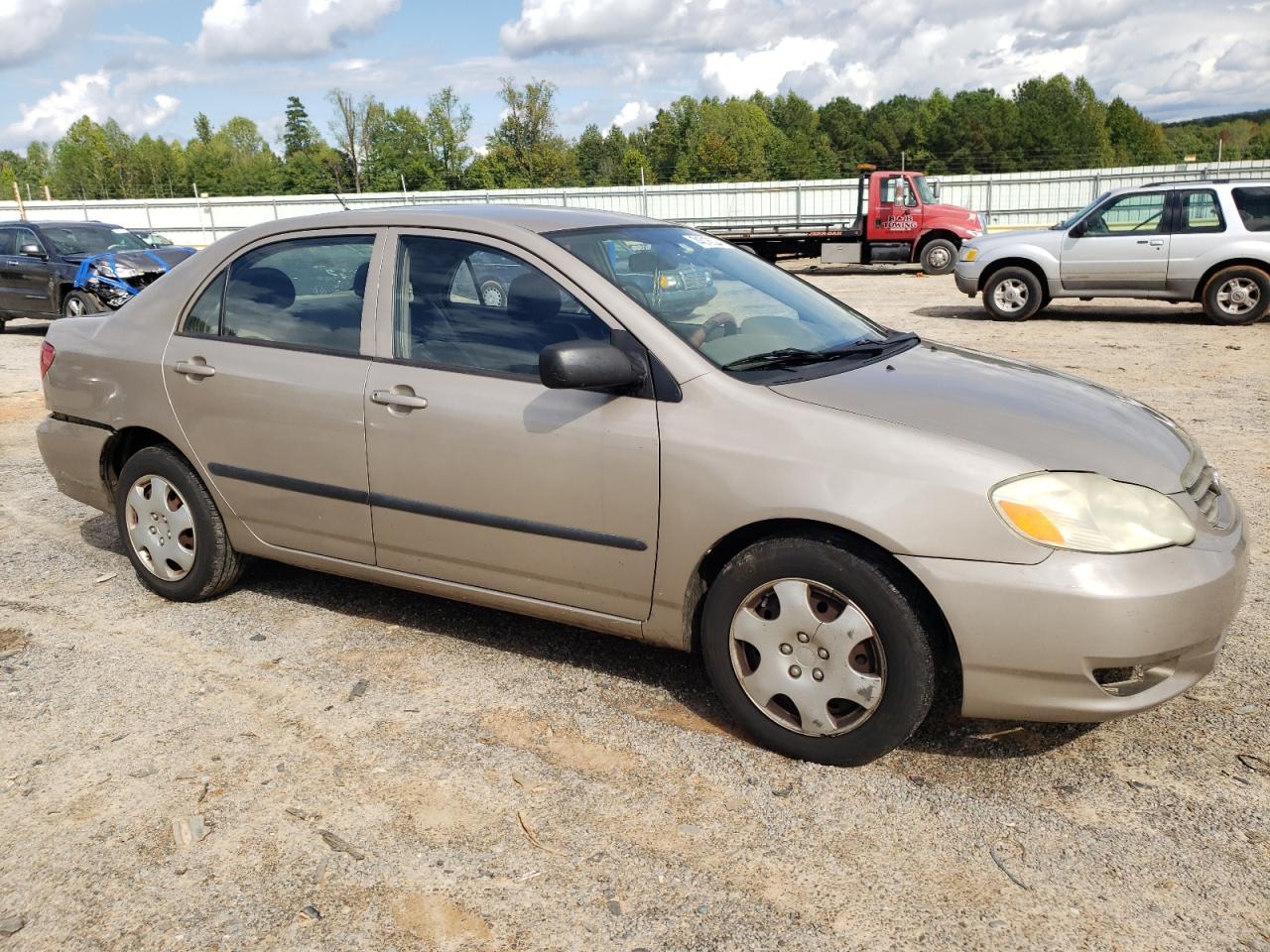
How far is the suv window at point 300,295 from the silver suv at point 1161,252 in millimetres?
12285

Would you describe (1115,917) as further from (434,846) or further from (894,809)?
(434,846)

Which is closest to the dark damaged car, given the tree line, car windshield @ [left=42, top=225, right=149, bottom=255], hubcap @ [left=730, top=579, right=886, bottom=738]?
car windshield @ [left=42, top=225, right=149, bottom=255]

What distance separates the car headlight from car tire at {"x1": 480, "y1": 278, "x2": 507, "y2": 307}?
5.85 feet

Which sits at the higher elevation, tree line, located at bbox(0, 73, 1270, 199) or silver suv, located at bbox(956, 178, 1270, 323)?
tree line, located at bbox(0, 73, 1270, 199)

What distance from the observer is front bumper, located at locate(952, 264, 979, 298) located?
48.9ft

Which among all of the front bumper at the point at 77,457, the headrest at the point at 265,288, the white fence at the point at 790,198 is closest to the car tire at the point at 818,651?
the headrest at the point at 265,288

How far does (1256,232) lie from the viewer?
13.1m

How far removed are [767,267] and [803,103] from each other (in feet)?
427

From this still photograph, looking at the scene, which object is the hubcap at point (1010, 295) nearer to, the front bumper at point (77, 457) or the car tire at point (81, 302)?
the car tire at point (81, 302)

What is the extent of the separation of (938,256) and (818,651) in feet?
71.1

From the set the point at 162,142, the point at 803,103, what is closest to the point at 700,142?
the point at 803,103

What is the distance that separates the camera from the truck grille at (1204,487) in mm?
3170

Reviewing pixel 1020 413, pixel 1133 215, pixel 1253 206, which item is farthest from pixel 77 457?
pixel 1253 206

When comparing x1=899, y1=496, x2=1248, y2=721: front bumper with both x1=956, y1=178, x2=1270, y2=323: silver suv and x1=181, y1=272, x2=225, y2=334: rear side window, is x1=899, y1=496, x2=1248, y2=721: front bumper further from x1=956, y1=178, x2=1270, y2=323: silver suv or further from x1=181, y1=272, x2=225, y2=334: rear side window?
x1=956, y1=178, x2=1270, y2=323: silver suv
